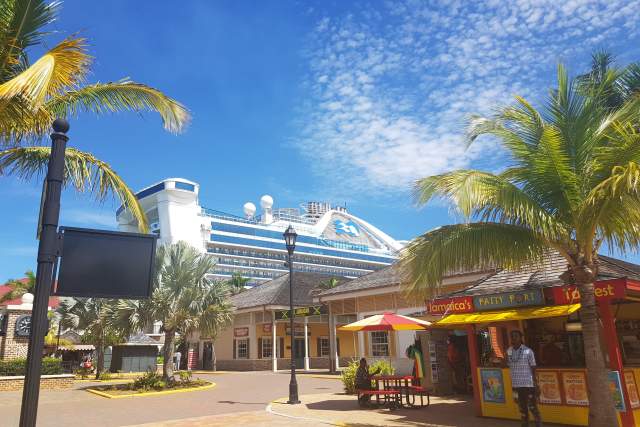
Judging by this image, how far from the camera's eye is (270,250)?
362 ft

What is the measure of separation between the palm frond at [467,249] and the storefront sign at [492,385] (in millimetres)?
2651

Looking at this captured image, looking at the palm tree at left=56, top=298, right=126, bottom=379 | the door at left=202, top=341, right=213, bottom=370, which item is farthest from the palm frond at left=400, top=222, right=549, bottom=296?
the door at left=202, top=341, right=213, bottom=370

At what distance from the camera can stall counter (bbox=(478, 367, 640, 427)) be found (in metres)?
9.23

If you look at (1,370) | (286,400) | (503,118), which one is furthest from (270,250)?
(503,118)

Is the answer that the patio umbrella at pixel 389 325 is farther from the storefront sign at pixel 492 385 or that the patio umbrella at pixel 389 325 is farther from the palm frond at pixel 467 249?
the palm frond at pixel 467 249

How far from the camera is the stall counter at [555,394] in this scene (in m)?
9.23

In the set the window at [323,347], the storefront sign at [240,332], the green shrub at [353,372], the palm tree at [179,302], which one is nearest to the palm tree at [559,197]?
Result: the green shrub at [353,372]

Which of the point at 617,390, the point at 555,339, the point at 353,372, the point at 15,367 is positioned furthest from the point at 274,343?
the point at 617,390

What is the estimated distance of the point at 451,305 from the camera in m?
11.5

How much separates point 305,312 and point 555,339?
17.6m

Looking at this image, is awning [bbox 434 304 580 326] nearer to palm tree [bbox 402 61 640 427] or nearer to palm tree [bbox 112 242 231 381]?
palm tree [bbox 402 61 640 427]

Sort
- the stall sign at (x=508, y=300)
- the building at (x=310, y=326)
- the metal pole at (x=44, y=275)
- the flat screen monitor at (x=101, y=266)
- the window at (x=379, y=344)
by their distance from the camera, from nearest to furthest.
→ 1. the metal pole at (x=44, y=275)
2. the flat screen monitor at (x=101, y=266)
3. the stall sign at (x=508, y=300)
4. the window at (x=379, y=344)
5. the building at (x=310, y=326)

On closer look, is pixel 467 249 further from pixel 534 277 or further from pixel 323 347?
pixel 323 347

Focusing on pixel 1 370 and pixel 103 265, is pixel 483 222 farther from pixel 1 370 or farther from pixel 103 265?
pixel 1 370
